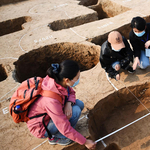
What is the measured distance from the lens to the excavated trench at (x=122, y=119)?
296 centimetres

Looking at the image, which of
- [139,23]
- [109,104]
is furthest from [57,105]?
[139,23]

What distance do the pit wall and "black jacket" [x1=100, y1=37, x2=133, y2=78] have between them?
1.51 feet

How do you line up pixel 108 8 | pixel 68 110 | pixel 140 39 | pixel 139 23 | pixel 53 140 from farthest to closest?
pixel 108 8
pixel 140 39
pixel 139 23
pixel 53 140
pixel 68 110

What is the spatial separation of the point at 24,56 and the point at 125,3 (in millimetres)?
5432

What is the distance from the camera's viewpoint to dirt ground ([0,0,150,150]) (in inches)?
115

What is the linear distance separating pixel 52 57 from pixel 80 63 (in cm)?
96

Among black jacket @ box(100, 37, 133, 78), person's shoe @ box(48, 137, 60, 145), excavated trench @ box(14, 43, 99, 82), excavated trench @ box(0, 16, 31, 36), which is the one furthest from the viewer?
excavated trench @ box(0, 16, 31, 36)

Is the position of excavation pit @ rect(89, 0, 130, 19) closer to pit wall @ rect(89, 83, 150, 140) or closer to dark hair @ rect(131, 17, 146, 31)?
dark hair @ rect(131, 17, 146, 31)

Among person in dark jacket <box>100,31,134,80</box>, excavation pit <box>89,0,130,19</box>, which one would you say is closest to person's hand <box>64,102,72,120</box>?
person in dark jacket <box>100,31,134,80</box>

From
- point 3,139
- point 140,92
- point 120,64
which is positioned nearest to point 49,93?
point 3,139

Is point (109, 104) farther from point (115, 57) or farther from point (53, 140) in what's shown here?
point (53, 140)

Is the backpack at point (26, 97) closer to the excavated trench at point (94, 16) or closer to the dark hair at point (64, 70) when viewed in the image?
the dark hair at point (64, 70)

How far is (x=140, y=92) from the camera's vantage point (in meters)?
3.47

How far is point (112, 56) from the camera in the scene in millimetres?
3252
